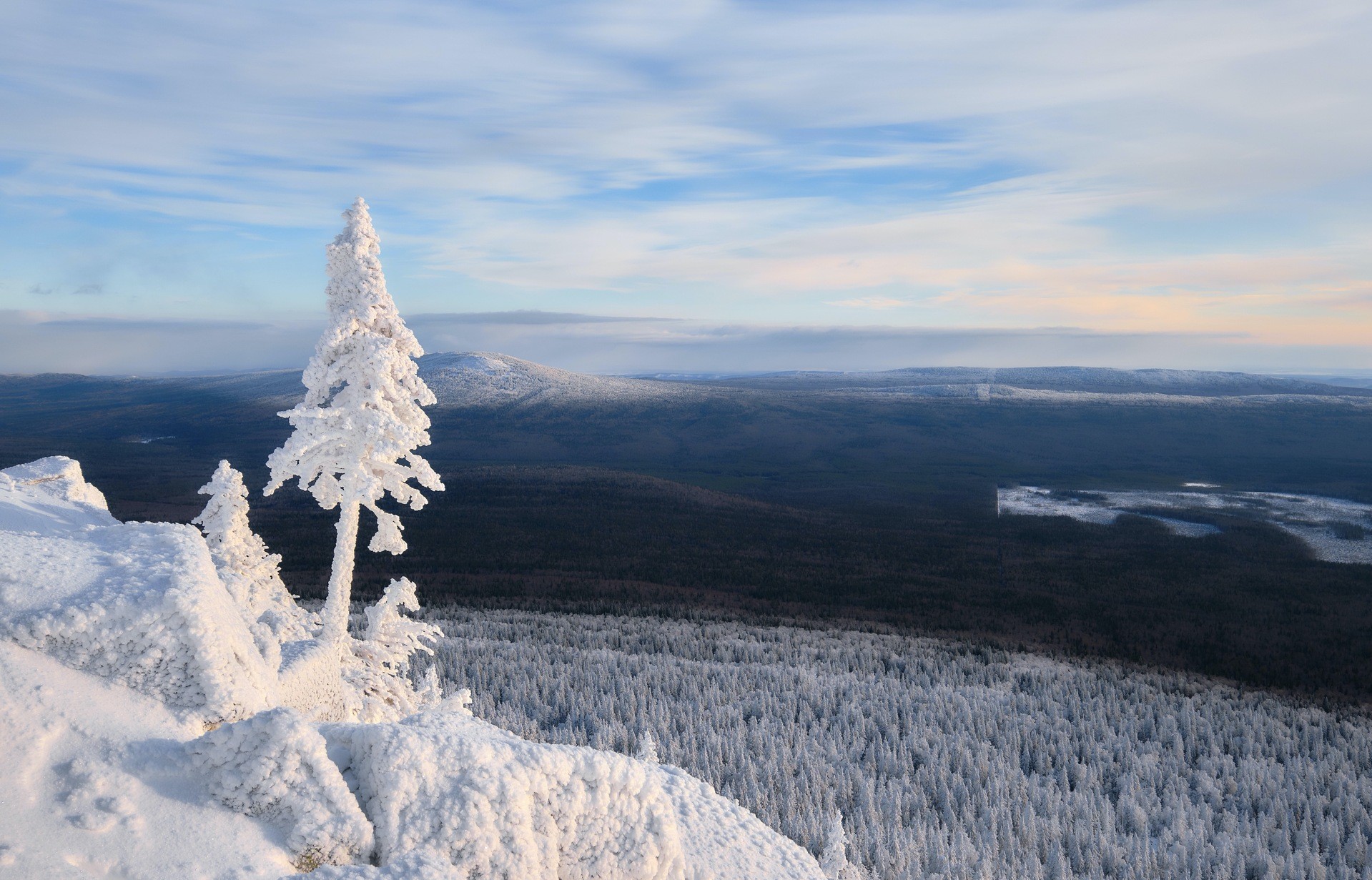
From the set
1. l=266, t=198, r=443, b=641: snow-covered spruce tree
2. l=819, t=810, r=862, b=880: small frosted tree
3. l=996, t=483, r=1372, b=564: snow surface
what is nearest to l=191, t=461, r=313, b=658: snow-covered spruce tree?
l=266, t=198, r=443, b=641: snow-covered spruce tree

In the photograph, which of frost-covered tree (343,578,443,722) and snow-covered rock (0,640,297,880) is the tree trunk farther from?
snow-covered rock (0,640,297,880)

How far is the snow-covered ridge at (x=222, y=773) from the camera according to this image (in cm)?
385

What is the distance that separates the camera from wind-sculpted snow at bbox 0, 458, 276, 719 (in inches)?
179

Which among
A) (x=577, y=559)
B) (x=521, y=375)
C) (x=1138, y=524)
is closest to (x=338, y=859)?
(x=577, y=559)

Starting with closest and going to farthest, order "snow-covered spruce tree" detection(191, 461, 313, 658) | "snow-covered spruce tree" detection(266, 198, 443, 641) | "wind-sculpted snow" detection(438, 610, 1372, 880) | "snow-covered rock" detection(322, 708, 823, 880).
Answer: "snow-covered rock" detection(322, 708, 823, 880) < "snow-covered spruce tree" detection(266, 198, 443, 641) < "snow-covered spruce tree" detection(191, 461, 313, 658) < "wind-sculpted snow" detection(438, 610, 1372, 880)

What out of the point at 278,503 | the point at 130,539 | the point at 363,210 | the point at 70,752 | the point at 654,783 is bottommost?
the point at 278,503

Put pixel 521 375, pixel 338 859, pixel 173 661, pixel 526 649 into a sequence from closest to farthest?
pixel 338 859, pixel 173 661, pixel 526 649, pixel 521 375

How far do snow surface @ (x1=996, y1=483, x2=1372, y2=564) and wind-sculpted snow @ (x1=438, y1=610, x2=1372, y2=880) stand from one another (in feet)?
111

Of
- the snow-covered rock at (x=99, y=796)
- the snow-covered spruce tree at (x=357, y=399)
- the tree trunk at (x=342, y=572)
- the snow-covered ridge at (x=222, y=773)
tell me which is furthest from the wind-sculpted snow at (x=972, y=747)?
the snow-covered rock at (x=99, y=796)

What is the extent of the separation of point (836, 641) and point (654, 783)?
2194cm

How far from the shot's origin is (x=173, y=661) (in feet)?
15.7

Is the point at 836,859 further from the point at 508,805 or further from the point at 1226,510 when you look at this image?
the point at 1226,510

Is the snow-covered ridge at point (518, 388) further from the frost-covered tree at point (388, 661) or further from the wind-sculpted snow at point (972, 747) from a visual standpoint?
the frost-covered tree at point (388, 661)

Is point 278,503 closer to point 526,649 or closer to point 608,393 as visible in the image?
point 526,649
